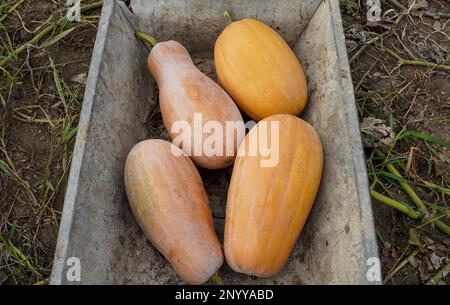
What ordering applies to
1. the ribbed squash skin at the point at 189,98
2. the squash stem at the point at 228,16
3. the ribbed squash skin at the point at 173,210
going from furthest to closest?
the squash stem at the point at 228,16, the ribbed squash skin at the point at 189,98, the ribbed squash skin at the point at 173,210

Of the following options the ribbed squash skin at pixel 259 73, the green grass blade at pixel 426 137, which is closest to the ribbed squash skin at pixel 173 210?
the ribbed squash skin at pixel 259 73

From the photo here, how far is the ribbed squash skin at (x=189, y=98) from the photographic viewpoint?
168 centimetres

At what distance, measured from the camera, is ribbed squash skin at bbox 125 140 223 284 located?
1.53 m

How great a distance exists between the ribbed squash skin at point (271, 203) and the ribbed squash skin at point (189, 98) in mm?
194

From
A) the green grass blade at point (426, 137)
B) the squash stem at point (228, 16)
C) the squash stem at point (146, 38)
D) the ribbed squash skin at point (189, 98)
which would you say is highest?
the squash stem at point (228, 16)

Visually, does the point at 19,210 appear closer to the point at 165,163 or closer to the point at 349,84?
the point at 165,163

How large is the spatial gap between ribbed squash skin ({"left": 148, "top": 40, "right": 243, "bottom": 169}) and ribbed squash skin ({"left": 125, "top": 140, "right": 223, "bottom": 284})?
0.46 feet

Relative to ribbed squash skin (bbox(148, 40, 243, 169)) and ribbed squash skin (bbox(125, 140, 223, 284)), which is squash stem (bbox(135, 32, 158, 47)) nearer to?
ribbed squash skin (bbox(148, 40, 243, 169))

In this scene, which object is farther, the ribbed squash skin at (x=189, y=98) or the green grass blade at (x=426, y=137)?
the green grass blade at (x=426, y=137)

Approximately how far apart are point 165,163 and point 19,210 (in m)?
0.95

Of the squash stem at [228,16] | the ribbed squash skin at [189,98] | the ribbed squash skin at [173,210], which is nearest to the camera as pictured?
the ribbed squash skin at [173,210]

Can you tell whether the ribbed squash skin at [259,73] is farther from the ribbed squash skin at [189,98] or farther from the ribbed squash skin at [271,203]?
the ribbed squash skin at [271,203]

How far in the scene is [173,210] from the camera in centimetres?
154

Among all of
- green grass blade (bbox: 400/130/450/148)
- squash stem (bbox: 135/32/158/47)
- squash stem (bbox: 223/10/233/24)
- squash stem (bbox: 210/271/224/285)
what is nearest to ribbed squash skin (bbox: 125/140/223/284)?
squash stem (bbox: 210/271/224/285)
